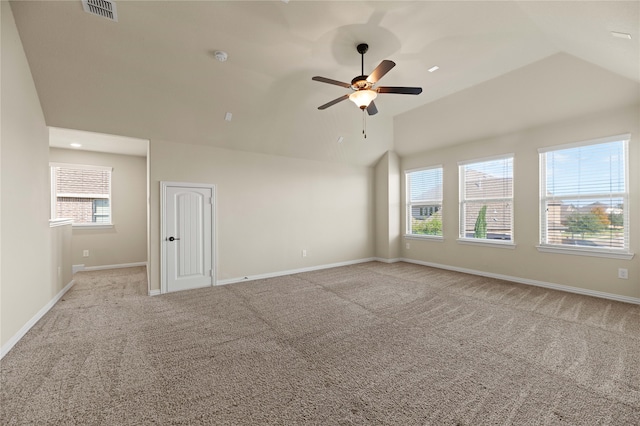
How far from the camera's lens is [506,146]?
513 centimetres

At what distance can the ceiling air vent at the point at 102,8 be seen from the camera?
253 cm

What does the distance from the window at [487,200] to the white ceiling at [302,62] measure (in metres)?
0.73

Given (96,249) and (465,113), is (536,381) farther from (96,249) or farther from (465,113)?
(96,249)

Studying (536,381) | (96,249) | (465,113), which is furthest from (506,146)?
(96,249)

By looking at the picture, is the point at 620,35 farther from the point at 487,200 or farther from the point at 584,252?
the point at 487,200

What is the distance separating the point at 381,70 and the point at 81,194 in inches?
280

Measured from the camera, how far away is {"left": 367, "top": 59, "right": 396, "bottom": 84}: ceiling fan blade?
2531mm

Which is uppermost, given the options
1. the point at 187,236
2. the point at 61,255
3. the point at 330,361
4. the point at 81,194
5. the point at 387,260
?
the point at 81,194

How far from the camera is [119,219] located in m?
6.60

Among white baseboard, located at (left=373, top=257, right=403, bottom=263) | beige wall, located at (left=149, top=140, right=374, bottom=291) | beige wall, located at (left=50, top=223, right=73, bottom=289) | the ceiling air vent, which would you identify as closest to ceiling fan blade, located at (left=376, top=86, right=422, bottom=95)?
the ceiling air vent

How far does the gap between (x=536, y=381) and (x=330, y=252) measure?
15.1 ft

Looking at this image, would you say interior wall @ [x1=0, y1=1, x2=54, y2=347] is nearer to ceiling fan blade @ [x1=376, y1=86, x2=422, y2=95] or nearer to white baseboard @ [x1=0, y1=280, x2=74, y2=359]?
white baseboard @ [x1=0, y1=280, x2=74, y2=359]

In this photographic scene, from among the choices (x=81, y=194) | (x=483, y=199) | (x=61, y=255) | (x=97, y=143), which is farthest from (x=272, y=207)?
(x=81, y=194)

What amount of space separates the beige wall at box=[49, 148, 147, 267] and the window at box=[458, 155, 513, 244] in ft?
24.8
